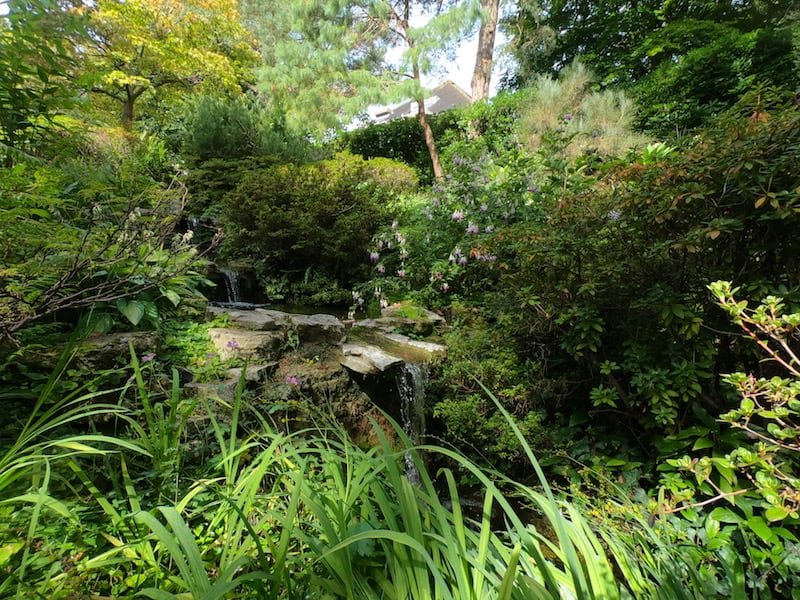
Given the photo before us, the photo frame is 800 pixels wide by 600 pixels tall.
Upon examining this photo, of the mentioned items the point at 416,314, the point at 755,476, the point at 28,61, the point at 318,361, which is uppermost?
the point at 28,61

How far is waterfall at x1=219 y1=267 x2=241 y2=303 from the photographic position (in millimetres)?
4605

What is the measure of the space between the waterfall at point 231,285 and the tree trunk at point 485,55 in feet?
26.4

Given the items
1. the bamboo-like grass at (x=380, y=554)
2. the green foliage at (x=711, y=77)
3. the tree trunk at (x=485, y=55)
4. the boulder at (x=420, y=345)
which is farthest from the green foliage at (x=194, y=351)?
the tree trunk at (x=485, y=55)

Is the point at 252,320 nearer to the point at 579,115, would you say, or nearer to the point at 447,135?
the point at 579,115

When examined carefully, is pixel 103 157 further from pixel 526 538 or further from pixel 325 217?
pixel 526 538

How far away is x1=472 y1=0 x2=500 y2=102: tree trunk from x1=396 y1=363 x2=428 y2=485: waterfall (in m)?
8.95

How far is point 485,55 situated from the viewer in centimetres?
990

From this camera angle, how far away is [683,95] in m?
7.34

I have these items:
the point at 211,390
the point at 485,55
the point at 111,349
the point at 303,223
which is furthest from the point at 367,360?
→ the point at 485,55

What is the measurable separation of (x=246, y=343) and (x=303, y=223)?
2.29 m

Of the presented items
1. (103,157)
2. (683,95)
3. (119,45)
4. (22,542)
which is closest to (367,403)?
(22,542)

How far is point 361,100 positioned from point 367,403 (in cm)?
671

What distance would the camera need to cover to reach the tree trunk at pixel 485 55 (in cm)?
966

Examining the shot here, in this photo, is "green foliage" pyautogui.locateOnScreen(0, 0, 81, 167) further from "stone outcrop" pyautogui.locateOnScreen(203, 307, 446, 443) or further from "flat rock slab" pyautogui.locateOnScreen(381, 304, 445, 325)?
"flat rock slab" pyautogui.locateOnScreen(381, 304, 445, 325)
